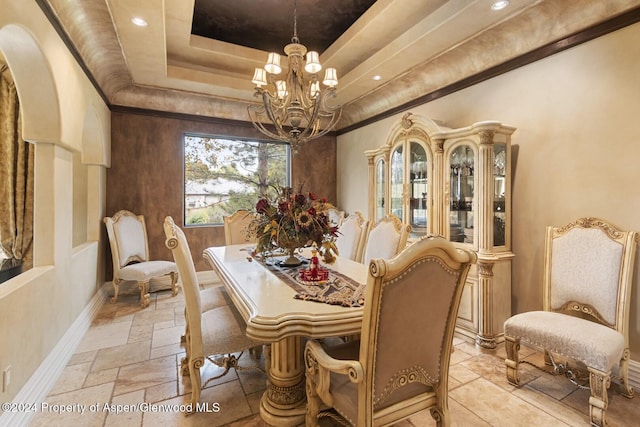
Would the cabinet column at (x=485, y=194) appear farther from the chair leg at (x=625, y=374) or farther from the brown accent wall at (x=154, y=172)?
the brown accent wall at (x=154, y=172)

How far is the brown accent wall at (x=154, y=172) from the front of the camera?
415 cm

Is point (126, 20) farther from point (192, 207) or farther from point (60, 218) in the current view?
point (192, 207)

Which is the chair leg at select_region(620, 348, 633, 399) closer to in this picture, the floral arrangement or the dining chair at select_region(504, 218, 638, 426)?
the dining chair at select_region(504, 218, 638, 426)

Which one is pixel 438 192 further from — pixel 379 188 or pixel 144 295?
pixel 144 295

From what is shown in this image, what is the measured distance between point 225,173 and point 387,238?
324cm

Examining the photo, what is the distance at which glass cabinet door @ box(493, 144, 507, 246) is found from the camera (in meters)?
2.81

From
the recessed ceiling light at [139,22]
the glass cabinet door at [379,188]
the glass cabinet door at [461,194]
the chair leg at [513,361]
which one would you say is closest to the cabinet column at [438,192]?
the glass cabinet door at [461,194]

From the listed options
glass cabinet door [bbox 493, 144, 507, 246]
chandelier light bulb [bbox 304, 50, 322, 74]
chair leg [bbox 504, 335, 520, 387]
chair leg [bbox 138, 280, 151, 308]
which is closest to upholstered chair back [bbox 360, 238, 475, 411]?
chair leg [bbox 504, 335, 520, 387]

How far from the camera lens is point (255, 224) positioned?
234cm

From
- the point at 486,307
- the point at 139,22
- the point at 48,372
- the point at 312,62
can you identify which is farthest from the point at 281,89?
the point at 48,372

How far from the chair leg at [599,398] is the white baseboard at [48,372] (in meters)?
3.16

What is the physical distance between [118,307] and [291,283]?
9.45 ft

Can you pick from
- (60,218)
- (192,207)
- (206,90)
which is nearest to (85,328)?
(60,218)

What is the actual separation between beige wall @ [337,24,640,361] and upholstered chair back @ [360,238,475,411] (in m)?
1.81
